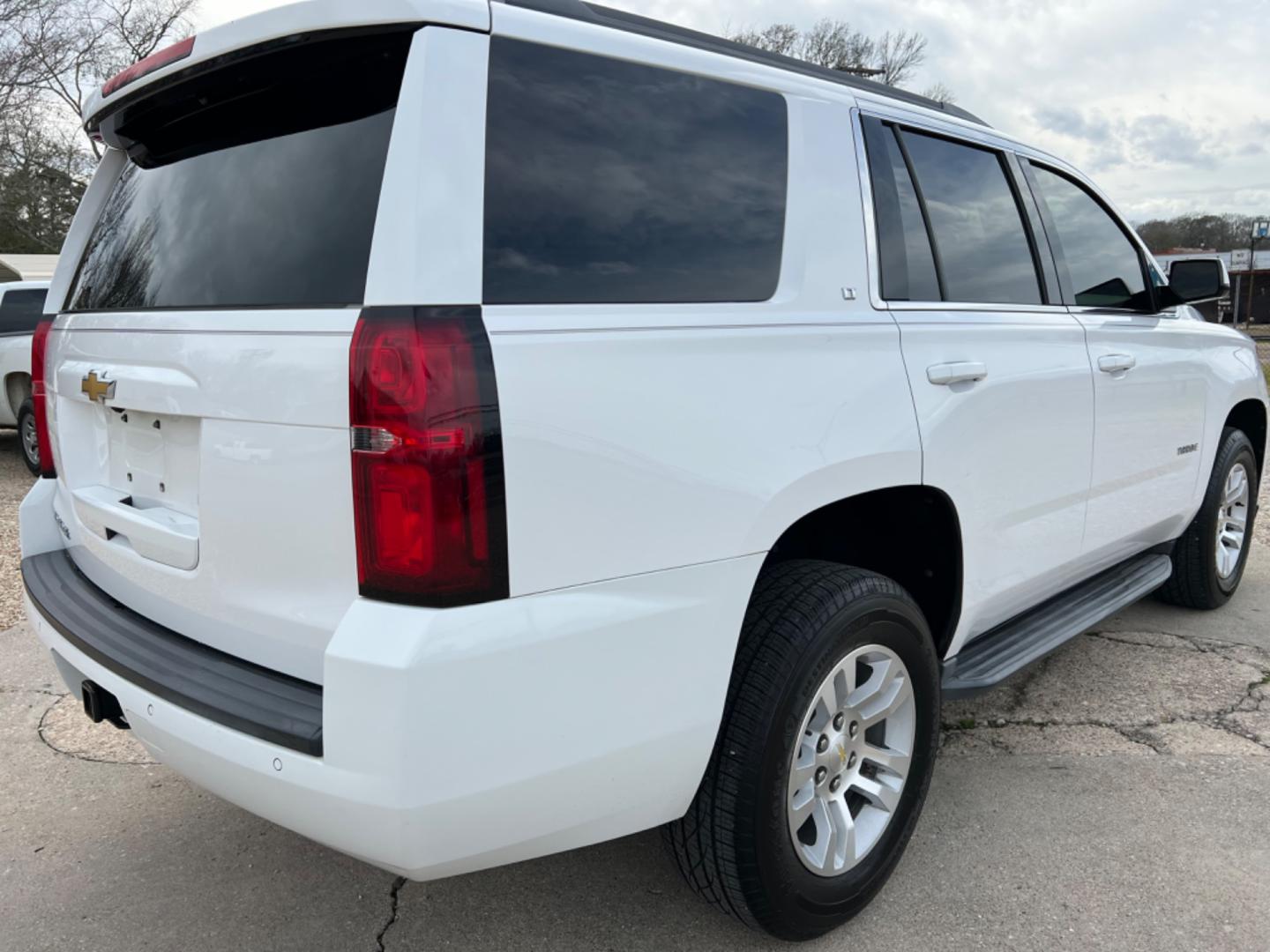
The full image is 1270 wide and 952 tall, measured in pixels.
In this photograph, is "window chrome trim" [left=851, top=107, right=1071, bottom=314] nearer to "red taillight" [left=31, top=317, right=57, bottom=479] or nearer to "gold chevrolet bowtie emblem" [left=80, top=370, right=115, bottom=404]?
"gold chevrolet bowtie emblem" [left=80, top=370, right=115, bottom=404]

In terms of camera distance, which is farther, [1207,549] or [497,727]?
[1207,549]

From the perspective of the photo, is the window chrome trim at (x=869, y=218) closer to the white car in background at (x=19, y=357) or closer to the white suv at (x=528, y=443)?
the white suv at (x=528, y=443)

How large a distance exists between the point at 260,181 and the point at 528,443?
0.87 meters

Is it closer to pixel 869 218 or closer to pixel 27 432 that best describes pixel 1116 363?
pixel 869 218

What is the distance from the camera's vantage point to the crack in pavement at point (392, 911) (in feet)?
7.55

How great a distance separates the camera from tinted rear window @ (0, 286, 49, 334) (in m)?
8.66

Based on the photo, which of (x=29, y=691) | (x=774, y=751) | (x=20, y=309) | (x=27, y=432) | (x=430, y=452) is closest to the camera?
(x=430, y=452)

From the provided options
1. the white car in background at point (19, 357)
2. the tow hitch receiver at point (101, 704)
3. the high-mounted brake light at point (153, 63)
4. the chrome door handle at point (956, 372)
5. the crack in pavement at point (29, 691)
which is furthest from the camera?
the white car in background at point (19, 357)

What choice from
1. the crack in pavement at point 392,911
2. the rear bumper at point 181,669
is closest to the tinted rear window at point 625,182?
the rear bumper at point 181,669

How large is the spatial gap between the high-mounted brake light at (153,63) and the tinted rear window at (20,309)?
24.9 ft

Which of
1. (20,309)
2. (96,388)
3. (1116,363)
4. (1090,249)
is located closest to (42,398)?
(96,388)

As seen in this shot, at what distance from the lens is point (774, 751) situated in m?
2.02

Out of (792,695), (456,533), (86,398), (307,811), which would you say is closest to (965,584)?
(792,695)

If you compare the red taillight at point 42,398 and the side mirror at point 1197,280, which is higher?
the side mirror at point 1197,280
